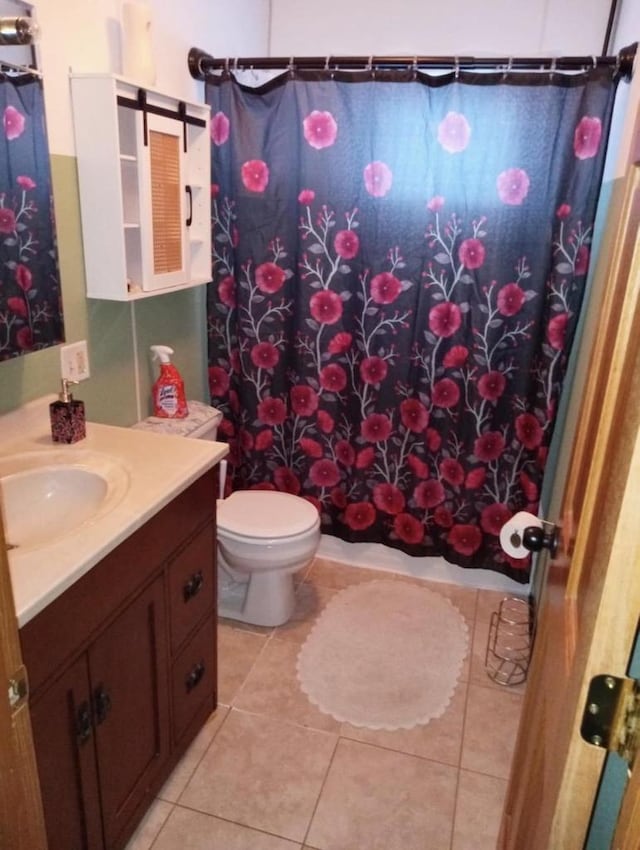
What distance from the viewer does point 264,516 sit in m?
2.18

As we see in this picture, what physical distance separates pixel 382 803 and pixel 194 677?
23.6 inches

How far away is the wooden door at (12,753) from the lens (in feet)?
2.26

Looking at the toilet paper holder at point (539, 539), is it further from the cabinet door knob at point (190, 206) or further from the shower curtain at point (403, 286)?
the cabinet door knob at point (190, 206)

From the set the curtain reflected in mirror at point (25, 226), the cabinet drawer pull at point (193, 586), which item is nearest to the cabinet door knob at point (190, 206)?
the curtain reflected in mirror at point (25, 226)

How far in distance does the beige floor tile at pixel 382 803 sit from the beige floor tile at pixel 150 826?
376 millimetres

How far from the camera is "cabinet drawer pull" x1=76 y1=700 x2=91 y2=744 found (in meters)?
1.18

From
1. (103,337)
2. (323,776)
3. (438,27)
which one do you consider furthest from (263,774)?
(438,27)

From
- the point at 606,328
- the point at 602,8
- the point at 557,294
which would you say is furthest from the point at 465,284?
the point at 606,328

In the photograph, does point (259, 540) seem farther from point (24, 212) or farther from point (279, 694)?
point (24, 212)

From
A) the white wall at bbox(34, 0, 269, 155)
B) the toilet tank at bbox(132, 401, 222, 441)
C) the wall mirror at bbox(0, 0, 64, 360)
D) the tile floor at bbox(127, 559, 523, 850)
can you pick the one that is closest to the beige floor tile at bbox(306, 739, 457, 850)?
the tile floor at bbox(127, 559, 523, 850)

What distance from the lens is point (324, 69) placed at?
6.89 ft

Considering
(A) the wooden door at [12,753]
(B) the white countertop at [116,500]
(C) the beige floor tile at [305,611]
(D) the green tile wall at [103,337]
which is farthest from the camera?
(C) the beige floor tile at [305,611]

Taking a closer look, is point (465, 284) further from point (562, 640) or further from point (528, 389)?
point (562, 640)

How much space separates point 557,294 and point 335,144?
3.03ft
